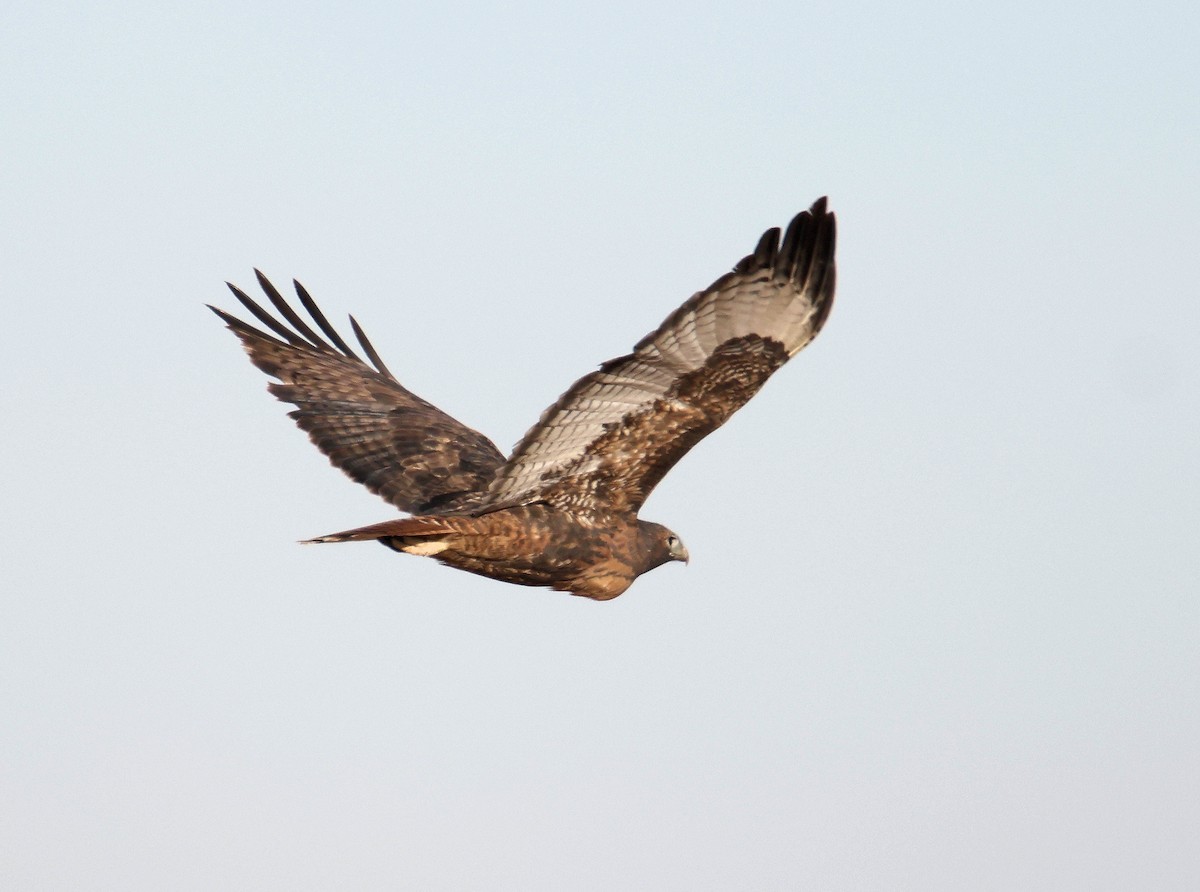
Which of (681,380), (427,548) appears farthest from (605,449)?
(427,548)

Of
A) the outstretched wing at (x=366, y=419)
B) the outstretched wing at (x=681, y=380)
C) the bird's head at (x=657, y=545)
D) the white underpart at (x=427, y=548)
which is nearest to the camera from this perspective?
the outstretched wing at (x=681, y=380)

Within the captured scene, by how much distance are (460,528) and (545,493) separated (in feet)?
1.84

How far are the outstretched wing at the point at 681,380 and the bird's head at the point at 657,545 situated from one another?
0.69 m

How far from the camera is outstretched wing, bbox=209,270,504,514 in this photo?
11.7m

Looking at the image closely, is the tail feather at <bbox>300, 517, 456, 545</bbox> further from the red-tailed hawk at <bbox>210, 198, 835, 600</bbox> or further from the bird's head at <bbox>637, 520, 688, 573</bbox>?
the bird's head at <bbox>637, 520, 688, 573</bbox>

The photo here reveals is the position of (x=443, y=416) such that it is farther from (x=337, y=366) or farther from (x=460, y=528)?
(x=460, y=528)

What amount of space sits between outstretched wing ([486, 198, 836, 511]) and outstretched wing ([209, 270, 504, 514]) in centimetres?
102

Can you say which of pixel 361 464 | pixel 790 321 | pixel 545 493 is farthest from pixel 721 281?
pixel 361 464

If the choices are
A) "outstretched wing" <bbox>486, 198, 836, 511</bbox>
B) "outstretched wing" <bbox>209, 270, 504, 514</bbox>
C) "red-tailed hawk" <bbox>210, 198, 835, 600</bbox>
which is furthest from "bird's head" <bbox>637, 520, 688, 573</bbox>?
"outstretched wing" <bbox>209, 270, 504, 514</bbox>

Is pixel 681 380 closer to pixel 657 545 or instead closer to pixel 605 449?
pixel 605 449

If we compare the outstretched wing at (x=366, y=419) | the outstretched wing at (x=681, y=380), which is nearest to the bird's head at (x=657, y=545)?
the outstretched wing at (x=681, y=380)

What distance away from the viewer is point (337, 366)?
1345 cm

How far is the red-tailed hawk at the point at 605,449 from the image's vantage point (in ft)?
30.0

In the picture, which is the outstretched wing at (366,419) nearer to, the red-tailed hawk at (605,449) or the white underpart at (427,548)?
the red-tailed hawk at (605,449)
